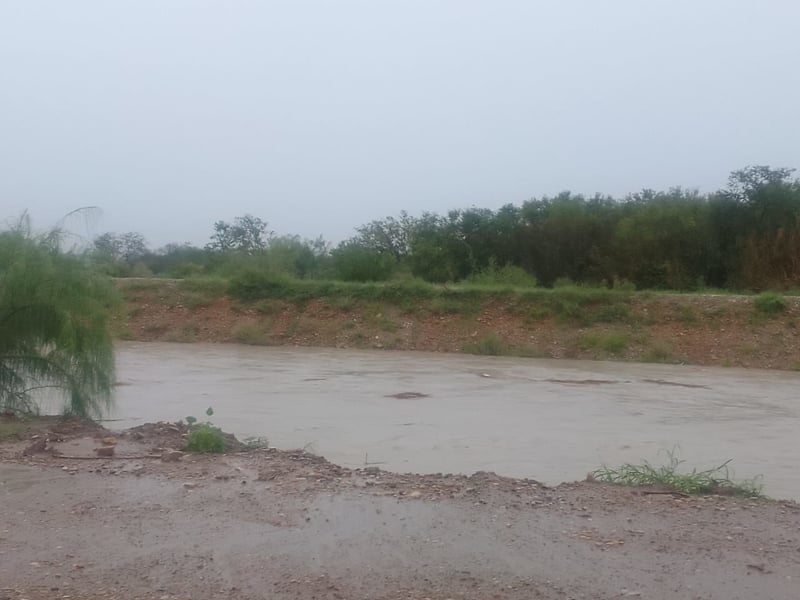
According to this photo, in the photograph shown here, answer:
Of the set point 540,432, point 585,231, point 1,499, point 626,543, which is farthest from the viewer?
point 585,231

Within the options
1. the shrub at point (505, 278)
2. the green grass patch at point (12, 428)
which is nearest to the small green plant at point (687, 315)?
the shrub at point (505, 278)

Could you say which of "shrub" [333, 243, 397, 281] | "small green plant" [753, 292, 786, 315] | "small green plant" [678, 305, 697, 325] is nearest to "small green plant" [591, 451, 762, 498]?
"small green plant" [678, 305, 697, 325]

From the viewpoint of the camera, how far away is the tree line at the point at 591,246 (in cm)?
4400

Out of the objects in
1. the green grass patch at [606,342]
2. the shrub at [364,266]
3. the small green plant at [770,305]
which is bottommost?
the green grass patch at [606,342]

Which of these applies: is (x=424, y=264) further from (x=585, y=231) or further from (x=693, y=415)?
(x=693, y=415)

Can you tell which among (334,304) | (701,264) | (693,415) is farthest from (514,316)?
(693,415)

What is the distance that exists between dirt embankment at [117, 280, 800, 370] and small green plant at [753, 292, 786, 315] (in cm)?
17

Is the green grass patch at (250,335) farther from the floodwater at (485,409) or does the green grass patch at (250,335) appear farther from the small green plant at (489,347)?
the small green plant at (489,347)

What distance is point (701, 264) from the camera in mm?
45656

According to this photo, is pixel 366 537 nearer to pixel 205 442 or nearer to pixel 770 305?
pixel 205 442

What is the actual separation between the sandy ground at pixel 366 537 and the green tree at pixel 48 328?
4098mm

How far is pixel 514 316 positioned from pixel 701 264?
13.8 m

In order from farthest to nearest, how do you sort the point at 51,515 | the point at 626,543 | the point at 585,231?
the point at 585,231 → the point at 51,515 → the point at 626,543

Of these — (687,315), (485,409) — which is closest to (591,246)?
(687,315)
